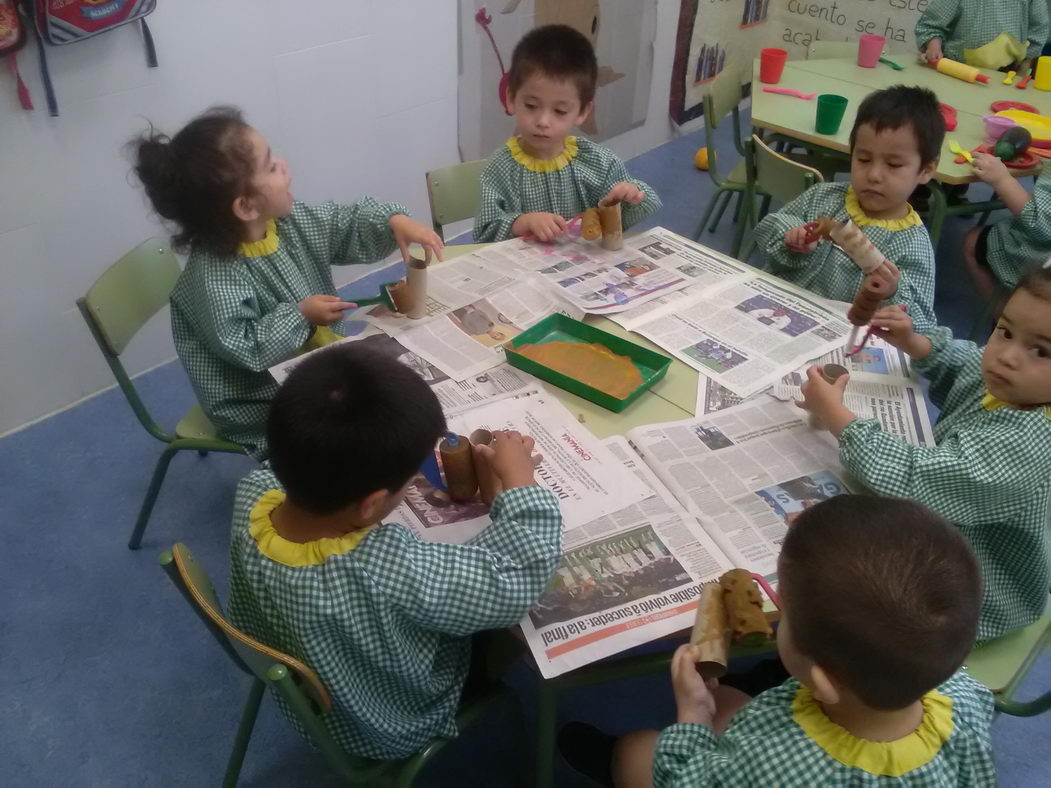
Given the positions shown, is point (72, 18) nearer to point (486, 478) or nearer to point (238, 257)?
point (238, 257)

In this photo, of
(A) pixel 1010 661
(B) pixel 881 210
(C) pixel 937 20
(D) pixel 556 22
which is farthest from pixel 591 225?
(C) pixel 937 20

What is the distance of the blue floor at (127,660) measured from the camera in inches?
67.3

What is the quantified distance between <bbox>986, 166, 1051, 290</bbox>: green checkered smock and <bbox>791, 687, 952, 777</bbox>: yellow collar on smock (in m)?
2.20

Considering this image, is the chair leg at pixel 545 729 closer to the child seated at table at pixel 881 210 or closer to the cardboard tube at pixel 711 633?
the cardboard tube at pixel 711 633

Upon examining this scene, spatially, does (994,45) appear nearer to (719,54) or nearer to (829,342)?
(719,54)

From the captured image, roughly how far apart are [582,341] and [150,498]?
1.31m

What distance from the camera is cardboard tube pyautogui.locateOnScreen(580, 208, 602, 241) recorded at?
1910 millimetres

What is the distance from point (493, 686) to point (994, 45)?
12.3ft

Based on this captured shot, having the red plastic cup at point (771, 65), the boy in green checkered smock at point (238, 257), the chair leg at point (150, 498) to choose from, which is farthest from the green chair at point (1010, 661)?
the red plastic cup at point (771, 65)

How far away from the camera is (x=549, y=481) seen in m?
1.26

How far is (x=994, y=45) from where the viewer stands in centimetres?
351

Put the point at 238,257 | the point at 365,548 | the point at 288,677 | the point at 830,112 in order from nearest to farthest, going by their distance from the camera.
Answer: the point at 288,677
the point at 365,548
the point at 238,257
the point at 830,112

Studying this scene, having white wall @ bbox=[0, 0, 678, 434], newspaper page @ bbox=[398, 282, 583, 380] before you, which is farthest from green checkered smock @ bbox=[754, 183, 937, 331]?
white wall @ bbox=[0, 0, 678, 434]

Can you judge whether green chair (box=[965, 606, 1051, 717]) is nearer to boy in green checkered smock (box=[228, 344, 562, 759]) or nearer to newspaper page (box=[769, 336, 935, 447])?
newspaper page (box=[769, 336, 935, 447])
